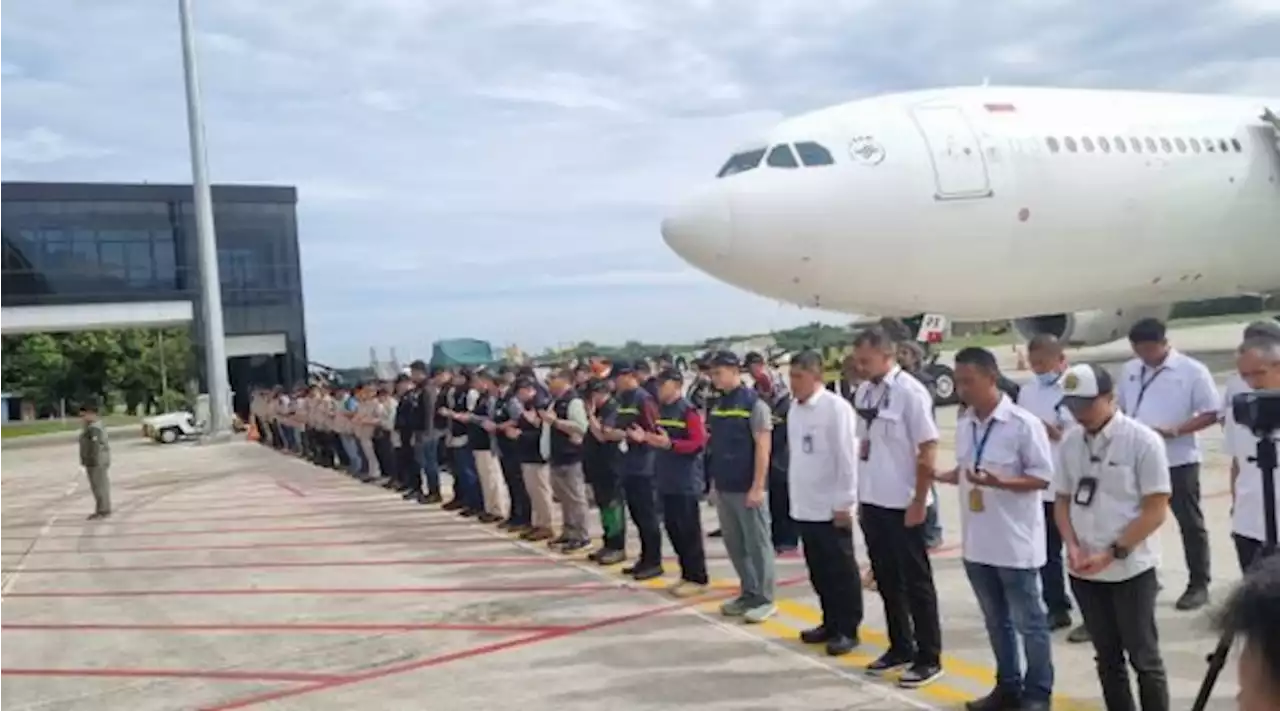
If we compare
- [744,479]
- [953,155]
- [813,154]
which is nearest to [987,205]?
[953,155]

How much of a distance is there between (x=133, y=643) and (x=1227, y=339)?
39.0 meters

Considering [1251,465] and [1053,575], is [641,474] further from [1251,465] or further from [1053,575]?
[1251,465]

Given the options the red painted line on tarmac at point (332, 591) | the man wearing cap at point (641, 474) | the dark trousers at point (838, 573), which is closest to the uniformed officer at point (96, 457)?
the red painted line on tarmac at point (332, 591)

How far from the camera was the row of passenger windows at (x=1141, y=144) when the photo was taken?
59.3 feet

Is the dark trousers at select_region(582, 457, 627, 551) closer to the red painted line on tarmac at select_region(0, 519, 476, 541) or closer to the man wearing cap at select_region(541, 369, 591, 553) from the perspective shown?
the man wearing cap at select_region(541, 369, 591, 553)

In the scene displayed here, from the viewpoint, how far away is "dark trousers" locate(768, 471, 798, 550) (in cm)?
1052

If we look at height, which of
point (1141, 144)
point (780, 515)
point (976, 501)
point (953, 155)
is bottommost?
point (780, 515)

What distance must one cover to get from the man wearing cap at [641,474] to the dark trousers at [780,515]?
1227 mm

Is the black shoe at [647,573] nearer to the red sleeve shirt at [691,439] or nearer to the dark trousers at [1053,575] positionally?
the red sleeve shirt at [691,439]

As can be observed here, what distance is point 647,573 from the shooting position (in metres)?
9.59

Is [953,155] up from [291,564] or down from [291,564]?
up

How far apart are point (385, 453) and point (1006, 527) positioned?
14.2 meters

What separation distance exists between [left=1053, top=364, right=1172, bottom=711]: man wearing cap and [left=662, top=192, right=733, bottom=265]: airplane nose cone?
1082 centimetres

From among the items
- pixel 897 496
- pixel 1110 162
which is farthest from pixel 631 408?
pixel 1110 162
